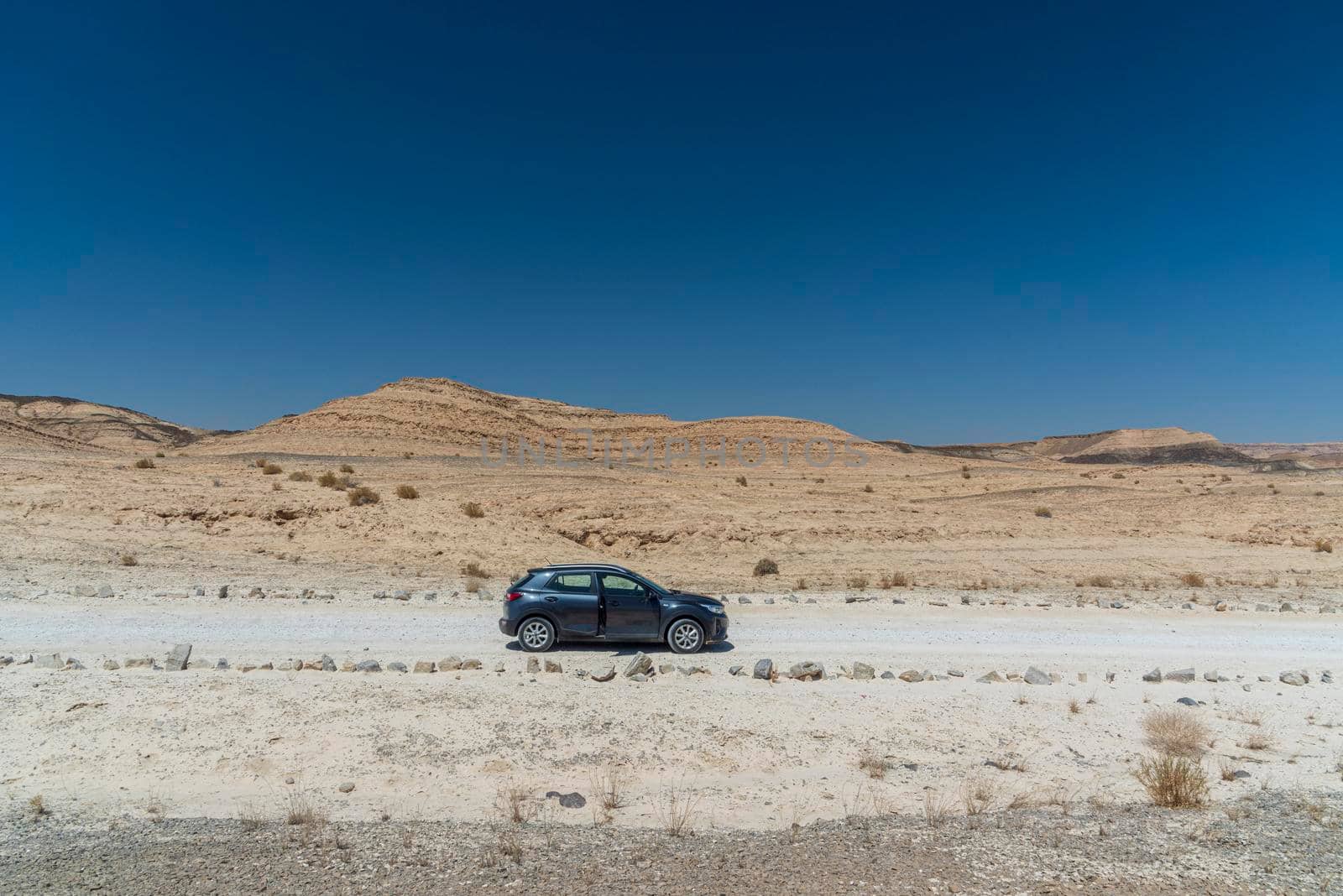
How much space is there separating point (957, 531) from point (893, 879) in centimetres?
2982

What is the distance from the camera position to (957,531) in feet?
111

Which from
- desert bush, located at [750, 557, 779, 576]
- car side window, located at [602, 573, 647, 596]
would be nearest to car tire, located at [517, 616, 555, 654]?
car side window, located at [602, 573, 647, 596]

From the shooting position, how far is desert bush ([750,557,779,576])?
24.6m

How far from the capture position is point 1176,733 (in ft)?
31.4

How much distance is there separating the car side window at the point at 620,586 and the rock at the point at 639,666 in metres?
1.25

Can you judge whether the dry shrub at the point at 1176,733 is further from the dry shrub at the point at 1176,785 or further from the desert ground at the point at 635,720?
the dry shrub at the point at 1176,785

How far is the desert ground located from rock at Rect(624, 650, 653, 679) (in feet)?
0.97

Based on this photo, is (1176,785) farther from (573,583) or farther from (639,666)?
(573,583)

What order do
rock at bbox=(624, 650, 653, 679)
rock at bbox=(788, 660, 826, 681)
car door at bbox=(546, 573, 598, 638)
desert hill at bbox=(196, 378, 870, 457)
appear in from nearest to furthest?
rock at bbox=(624, 650, 653, 679)
rock at bbox=(788, 660, 826, 681)
car door at bbox=(546, 573, 598, 638)
desert hill at bbox=(196, 378, 870, 457)

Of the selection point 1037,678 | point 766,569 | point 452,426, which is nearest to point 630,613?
point 1037,678

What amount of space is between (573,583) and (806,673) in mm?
4027

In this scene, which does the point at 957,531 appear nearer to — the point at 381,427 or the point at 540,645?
the point at 540,645

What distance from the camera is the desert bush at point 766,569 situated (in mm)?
24625

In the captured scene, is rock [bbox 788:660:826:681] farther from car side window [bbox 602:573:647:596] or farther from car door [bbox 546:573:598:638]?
car door [bbox 546:573:598:638]
